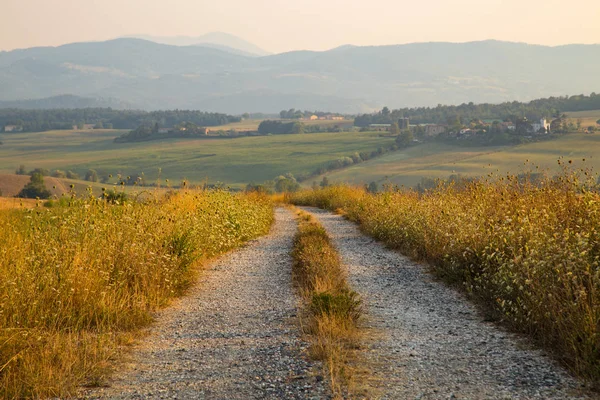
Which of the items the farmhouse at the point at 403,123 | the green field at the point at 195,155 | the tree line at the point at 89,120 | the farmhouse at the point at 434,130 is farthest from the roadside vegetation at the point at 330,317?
the tree line at the point at 89,120

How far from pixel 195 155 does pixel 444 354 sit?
4756 inches

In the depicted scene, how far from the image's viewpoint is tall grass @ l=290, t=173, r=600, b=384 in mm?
5785

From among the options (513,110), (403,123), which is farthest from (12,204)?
(403,123)

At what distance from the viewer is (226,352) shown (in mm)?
6293

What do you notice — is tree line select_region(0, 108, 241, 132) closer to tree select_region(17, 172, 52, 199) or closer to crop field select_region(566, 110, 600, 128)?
crop field select_region(566, 110, 600, 128)

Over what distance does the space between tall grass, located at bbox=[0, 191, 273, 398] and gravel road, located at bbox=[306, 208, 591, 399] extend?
2.82 m

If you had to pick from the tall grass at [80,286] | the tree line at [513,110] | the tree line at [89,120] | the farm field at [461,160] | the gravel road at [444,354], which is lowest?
the farm field at [461,160]

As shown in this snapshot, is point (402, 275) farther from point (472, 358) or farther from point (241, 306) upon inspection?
point (472, 358)

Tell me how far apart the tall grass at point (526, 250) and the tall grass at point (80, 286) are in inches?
176

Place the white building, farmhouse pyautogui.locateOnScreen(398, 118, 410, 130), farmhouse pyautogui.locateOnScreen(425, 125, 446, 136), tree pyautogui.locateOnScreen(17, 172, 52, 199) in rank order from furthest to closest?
farmhouse pyautogui.locateOnScreen(398, 118, 410, 130) → farmhouse pyautogui.locateOnScreen(425, 125, 446, 136) → the white building → tree pyautogui.locateOnScreen(17, 172, 52, 199)

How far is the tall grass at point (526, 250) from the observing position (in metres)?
5.79

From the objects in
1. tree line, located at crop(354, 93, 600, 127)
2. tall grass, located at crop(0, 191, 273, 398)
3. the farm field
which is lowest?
the farm field

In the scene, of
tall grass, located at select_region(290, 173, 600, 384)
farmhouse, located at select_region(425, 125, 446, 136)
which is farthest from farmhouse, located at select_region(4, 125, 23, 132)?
tall grass, located at select_region(290, 173, 600, 384)

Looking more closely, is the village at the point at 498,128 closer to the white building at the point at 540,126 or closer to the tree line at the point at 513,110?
the white building at the point at 540,126
